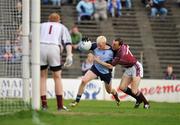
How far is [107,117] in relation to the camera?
1658 cm

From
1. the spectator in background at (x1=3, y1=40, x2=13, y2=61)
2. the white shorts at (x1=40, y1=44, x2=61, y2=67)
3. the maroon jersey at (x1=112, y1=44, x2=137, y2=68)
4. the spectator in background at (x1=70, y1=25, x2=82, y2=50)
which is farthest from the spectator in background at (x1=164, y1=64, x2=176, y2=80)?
the white shorts at (x1=40, y1=44, x2=61, y2=67)

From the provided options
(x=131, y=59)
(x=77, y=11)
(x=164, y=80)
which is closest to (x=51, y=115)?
→ (x=131, y=59)

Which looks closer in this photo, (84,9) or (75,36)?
(75,36)

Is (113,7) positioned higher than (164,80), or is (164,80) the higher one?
(113,7)

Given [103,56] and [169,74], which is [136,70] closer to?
[103,56]

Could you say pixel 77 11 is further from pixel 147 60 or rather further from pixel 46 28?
pixel 46 28

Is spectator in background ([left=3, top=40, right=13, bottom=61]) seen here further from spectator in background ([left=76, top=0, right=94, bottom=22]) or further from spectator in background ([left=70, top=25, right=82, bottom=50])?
spectator in background ([left=76, top=0, right=94, bottom=22])

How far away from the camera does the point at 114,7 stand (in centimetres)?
3903

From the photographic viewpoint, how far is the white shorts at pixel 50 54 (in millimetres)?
18406

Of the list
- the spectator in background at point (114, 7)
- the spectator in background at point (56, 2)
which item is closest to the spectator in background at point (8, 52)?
the spectator in background at point (114, 7)

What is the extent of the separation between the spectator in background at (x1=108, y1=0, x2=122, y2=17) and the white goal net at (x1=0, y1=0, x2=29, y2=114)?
2031 centimetres

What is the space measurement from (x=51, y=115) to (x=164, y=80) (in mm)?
16336

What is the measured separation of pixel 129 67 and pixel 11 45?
4.71m

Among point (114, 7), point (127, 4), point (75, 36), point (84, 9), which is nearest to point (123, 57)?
point (75, 36)
